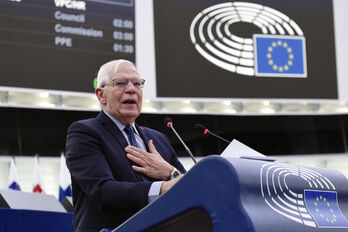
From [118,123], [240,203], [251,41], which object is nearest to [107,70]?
[118,123]

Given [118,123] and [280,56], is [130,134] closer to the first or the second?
[118,123]

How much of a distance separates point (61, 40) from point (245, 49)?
3.05 meters

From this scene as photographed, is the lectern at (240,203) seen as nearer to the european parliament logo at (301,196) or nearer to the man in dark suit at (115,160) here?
the european parliament logo at (301,196)

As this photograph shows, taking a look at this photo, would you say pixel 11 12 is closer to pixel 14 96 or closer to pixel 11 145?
pixel 14 96

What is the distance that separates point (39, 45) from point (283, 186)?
823 cm

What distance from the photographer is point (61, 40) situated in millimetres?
9477

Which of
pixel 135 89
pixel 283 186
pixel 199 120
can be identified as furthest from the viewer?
pixel 199 120

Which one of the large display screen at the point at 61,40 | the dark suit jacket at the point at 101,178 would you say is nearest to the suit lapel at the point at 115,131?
the dark suit jacket at the point at 101,178

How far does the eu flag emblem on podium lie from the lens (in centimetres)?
1085

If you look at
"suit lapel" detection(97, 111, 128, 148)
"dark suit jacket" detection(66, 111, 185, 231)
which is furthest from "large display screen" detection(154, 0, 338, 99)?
"dark suit jacket" detection(66, 111, 185, 231)

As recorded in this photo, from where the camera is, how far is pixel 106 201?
6.41 ft

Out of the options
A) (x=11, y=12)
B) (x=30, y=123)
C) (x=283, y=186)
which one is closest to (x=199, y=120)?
(x=30, y=123)

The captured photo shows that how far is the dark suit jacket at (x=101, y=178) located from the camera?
6.32 feet

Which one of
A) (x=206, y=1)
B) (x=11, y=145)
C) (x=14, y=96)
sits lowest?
(x=11, y=145)
